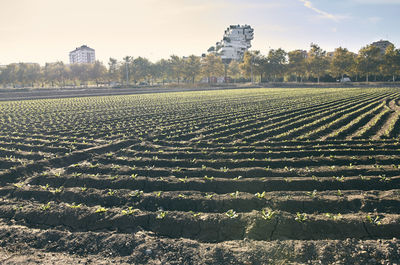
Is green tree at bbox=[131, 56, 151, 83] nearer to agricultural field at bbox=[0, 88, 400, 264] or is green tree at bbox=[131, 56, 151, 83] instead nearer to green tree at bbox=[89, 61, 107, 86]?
green tree at bbox=[89, 61, 107, 86]

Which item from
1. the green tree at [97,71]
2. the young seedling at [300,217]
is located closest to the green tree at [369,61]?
the green tree at [97,71]

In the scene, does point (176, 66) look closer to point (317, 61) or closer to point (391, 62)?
point (317, 61)

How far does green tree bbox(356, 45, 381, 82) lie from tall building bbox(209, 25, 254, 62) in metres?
110

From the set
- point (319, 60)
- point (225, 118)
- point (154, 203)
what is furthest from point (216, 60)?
point (154, 203)

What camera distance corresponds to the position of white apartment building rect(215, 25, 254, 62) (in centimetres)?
17262

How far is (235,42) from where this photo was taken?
175 metres

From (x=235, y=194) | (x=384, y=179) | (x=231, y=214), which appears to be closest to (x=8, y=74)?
(x=235, y=194)

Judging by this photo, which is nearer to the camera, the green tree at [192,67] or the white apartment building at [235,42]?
the green tree at [192,67]

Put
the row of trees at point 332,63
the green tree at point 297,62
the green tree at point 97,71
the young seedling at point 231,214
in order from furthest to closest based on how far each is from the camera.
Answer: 1. the green tree at point 297,62
2. the green tree at point 97,71
3. the row of trees at point 332,63
4. the young seedling at point 231,214

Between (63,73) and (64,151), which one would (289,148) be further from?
(63,73)

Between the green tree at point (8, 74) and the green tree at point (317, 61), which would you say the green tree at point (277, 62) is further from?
the green tree at point (8, 74)

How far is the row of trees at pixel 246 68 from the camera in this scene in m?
64.0

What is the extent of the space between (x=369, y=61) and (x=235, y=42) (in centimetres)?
11921

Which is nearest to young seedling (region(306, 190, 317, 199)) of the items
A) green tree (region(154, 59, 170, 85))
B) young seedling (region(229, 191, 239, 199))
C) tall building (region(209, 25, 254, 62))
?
young seedling (region(229, 191, 239, 199))
